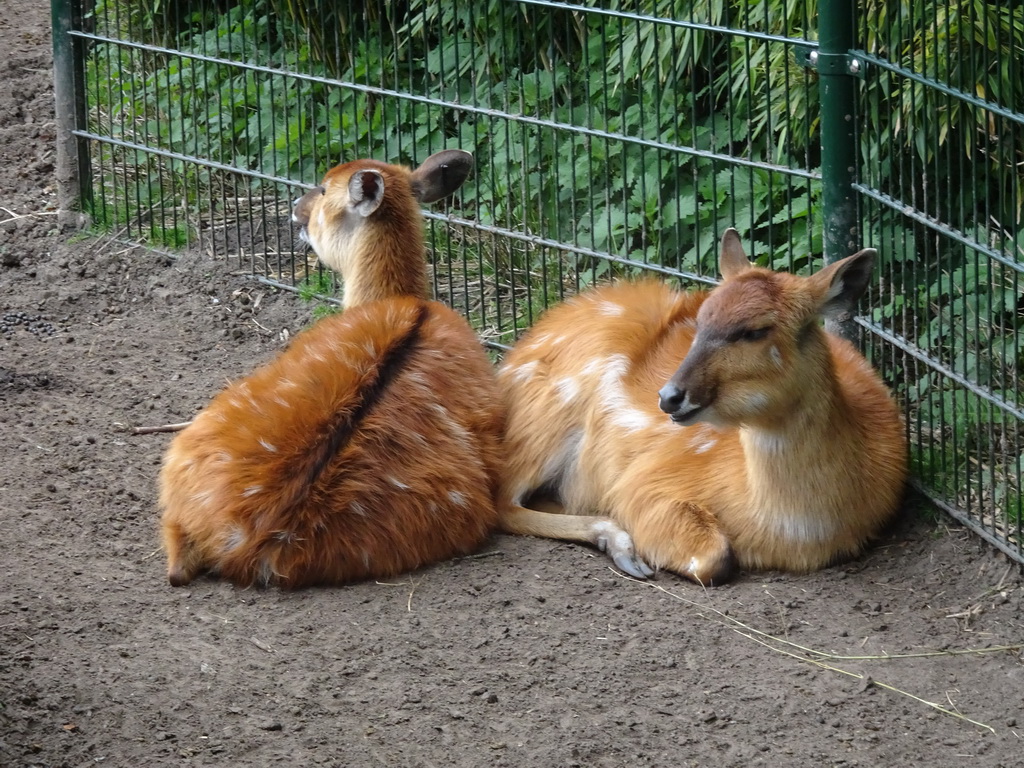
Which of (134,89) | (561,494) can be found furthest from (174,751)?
(134,89)

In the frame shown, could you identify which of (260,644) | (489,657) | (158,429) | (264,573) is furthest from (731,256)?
(158,429)

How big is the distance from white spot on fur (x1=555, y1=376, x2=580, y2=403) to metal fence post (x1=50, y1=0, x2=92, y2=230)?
13.3 feet

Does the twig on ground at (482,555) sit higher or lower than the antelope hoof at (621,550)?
lower

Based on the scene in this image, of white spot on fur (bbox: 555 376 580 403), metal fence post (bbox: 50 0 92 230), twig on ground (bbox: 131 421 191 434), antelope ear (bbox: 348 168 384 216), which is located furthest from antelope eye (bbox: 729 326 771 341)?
metal fence post (bbox: 50 0 92 230)

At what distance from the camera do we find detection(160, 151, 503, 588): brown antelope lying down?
4.45m

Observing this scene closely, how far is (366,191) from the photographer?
5621 millimetres

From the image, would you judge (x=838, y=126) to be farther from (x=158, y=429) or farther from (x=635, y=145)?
(x=158, y=429)

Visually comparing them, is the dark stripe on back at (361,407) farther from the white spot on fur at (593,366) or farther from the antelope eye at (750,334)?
the antelope eye at (750,334)

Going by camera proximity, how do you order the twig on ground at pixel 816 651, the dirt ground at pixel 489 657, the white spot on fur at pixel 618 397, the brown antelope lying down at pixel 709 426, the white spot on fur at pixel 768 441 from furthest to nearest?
the white spot on fur at pixel 618 397 → the white spot on fur at pixel 768 441 → the brown antelope lying down at pixel 709 426 → the twig on ground at pixel 816 651 → the dirt ground at pixel 489 657

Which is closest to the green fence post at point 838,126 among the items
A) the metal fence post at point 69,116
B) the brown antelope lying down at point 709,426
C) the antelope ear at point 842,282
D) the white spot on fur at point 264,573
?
the brown antelope lying down at point 709,426

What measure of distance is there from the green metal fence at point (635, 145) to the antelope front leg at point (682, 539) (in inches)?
31.7

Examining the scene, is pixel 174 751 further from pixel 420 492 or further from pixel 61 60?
pixel 61 60

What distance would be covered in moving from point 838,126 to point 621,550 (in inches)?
64.1

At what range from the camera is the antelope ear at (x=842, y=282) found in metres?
4.25
